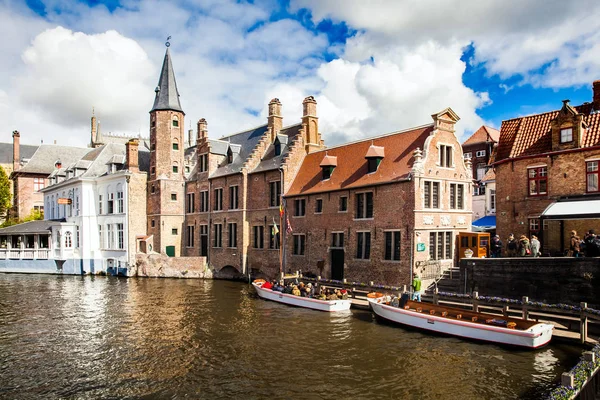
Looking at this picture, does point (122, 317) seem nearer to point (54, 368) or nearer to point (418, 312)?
point (54, 368)

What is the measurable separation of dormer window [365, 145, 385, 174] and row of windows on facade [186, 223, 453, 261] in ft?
13.4

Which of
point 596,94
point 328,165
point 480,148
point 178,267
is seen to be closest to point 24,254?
point 178,267

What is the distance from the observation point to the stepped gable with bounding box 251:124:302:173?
1422 inches

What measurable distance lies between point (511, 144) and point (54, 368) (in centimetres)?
2595

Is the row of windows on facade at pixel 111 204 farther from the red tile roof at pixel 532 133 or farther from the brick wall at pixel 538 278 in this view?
the red tile roof at pixel 532 133

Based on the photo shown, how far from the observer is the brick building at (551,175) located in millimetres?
23844

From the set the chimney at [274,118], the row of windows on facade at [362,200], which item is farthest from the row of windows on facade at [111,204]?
the chimney at [274,118]

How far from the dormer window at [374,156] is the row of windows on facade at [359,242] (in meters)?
4.07

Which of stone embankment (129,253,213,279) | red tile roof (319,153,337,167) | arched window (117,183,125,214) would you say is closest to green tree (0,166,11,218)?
arched window (117,183,125,214)

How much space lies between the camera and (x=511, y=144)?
2809 cm

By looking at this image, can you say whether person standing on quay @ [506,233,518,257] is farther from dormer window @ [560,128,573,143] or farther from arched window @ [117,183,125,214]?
arched window @ [117,183,125,214]

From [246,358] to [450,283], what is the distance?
41.8 feet

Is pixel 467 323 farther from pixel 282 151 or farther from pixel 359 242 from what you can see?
pixel 282 151

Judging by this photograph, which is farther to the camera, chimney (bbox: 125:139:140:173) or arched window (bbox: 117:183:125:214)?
chimney (bbox: 125:139:140:173)
